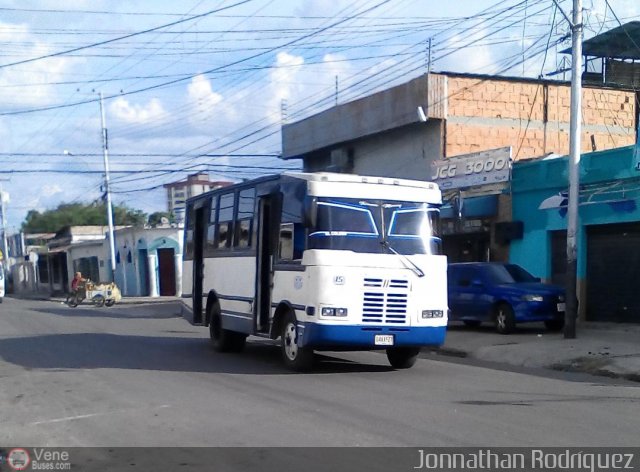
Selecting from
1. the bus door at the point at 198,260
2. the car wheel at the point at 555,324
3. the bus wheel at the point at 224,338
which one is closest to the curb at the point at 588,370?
the car wheel at the point at 555,324

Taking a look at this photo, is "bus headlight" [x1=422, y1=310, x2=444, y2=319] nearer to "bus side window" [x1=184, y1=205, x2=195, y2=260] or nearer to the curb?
the curb

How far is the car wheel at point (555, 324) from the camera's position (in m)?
18.9

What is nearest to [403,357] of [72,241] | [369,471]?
[369,471]

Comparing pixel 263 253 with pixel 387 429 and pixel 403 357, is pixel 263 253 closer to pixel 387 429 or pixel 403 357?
pixel 403 357

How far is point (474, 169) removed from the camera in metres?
23.6

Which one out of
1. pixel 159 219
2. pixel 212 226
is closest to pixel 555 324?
pixel 212 226

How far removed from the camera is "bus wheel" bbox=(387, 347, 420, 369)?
14070mm

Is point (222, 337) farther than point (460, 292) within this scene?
No

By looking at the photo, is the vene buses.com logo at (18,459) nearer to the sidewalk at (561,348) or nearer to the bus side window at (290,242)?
the bus side window at (290,242)

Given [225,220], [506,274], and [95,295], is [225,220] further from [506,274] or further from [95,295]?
[95,295]

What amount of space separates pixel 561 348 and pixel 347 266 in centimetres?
551

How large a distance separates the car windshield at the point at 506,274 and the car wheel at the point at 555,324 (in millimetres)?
1255

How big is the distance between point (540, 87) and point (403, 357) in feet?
53.9

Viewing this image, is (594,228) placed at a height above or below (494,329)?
above
